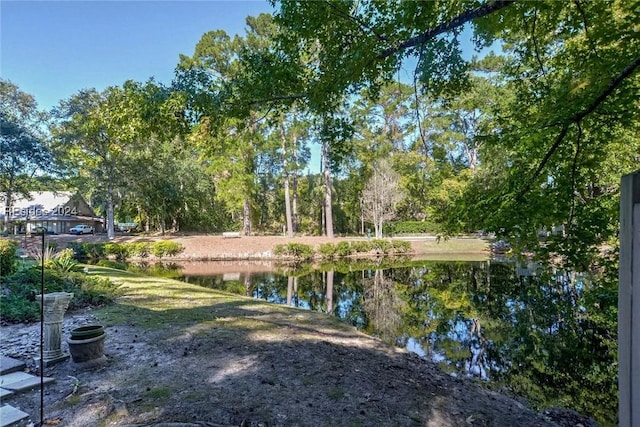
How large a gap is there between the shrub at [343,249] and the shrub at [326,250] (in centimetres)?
33

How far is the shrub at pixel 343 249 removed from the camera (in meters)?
22.0

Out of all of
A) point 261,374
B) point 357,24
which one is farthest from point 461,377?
point 357,24

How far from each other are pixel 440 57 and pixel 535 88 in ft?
3.97

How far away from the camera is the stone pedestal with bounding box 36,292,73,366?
3996 mm

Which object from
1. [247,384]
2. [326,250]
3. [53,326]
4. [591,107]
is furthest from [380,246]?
[591,107]

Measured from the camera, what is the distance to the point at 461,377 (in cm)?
501

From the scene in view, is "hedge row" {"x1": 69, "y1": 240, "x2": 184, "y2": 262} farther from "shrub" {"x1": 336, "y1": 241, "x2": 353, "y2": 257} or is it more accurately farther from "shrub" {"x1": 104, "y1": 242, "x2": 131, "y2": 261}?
"shrub" {"x1": 336, "y1": 241, "x2": 353, "y2": 257}

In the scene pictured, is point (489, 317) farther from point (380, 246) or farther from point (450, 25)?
point (380, 246)

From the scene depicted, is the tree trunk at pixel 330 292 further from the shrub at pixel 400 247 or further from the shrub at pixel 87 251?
the shrub at pixel 87 251

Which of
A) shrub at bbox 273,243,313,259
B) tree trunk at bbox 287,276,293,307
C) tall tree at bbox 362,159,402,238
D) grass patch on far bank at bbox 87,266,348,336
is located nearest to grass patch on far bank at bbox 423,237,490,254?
tall tree at bbox 362,159,402,238

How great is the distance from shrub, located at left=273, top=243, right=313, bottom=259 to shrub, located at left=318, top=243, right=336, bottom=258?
2.23 feet

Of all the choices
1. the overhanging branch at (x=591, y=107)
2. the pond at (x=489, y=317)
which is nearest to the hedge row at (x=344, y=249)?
the pond at (x=489, y=317)

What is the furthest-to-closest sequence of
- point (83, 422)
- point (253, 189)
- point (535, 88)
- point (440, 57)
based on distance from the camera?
1. point (253, 189)
2. point (535, 88)
3. point (440, 57)
4. point (83, 422)

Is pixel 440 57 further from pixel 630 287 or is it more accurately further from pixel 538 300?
pixel 538 300
